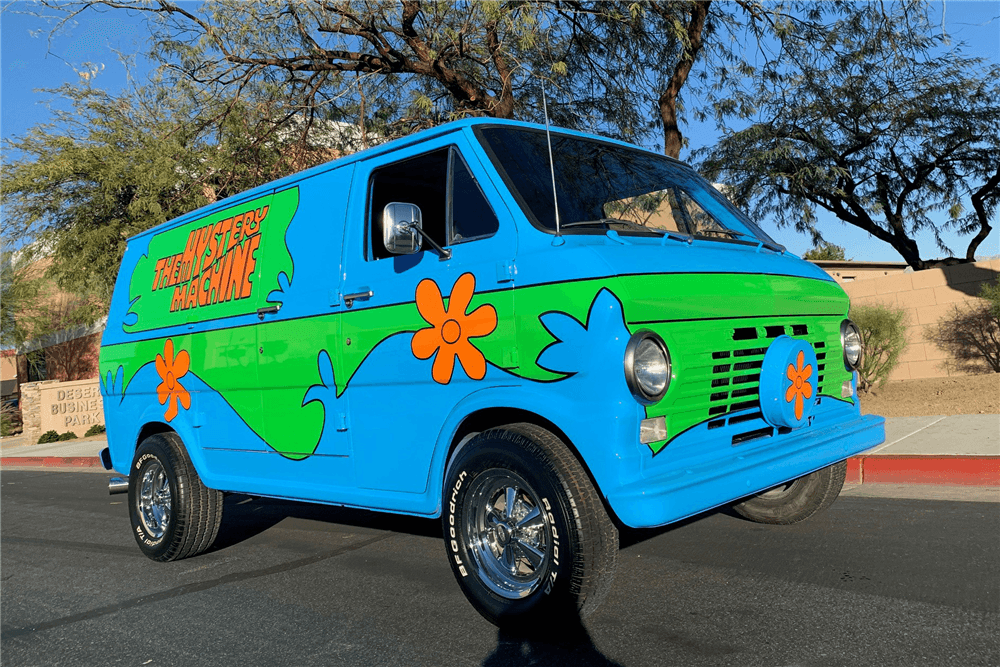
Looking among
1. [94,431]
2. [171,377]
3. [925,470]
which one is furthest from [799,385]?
[94,431]

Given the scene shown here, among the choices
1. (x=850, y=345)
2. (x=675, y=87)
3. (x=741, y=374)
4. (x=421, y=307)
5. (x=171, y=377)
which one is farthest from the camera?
(x=675, y=87)

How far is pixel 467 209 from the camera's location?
429cm

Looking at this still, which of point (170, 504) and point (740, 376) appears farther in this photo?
point (170, 504)

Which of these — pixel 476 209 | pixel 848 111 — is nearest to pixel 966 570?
pixel 476 209

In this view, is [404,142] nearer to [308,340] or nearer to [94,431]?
[308,340]

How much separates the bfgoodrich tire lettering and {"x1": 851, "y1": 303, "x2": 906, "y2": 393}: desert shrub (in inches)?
433

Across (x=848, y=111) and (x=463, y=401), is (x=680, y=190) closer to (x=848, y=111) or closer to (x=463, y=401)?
(x=463, y=401)

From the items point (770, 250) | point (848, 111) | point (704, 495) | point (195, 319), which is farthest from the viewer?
point (848, 111)

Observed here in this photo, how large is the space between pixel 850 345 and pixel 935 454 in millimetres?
2987

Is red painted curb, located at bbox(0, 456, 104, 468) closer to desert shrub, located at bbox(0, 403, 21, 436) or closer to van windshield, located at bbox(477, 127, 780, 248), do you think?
desert shrub, located at bbox(0, 403, 21, 436)

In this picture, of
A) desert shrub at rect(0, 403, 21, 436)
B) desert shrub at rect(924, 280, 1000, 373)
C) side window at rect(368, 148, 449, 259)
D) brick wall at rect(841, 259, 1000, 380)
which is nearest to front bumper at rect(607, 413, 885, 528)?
side window at rect(368, 148, 449, 259)

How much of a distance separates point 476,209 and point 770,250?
1769mm

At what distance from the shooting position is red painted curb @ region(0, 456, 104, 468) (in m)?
16.4

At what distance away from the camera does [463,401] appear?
402cm
